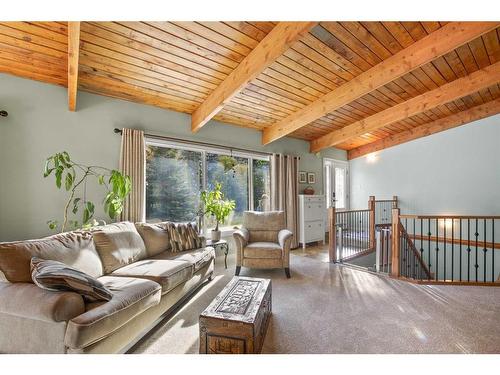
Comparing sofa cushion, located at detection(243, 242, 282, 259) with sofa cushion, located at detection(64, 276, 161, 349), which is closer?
sofa cushion, located at detection(64, 276, 161, 349)

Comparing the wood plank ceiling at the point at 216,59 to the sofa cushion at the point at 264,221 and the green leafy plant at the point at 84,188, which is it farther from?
the sofa cushion at the point at 264,221

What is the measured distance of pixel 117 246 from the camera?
95.1 inches

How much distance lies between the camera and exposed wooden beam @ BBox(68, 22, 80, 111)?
1.87 meters

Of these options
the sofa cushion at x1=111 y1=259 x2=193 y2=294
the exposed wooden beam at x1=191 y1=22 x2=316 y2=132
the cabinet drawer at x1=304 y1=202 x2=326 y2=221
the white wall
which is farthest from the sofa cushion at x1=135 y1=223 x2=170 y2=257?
the white wall

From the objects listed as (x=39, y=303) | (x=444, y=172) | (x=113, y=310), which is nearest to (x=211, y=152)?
(x=113, y=310)

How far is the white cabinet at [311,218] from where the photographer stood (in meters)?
5.12

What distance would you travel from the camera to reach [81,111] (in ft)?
9.93

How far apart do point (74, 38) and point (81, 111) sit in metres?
1.34

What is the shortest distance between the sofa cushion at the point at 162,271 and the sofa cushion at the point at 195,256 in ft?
0.41

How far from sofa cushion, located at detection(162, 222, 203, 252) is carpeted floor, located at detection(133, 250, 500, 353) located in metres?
0.56

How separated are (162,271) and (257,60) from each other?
7.75ft

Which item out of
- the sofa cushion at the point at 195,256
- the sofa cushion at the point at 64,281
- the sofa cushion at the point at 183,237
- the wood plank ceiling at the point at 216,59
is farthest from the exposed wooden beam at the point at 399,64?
the sofa cushion at the point at 64,281

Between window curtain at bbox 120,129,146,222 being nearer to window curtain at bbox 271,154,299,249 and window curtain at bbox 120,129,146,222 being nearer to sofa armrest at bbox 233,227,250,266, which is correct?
sofa armrest at bbox 233,227,250,266
